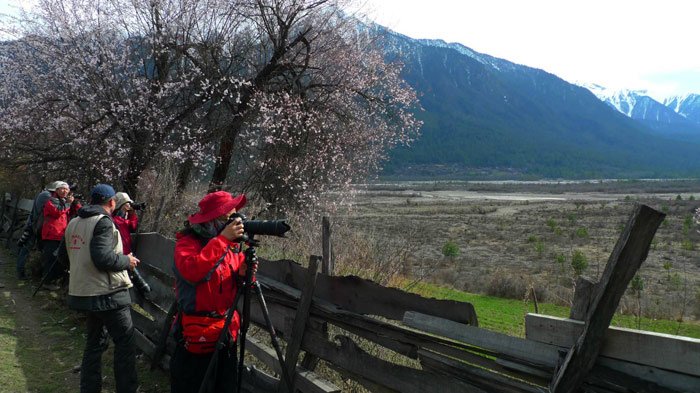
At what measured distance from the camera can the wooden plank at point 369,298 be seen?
3557mm

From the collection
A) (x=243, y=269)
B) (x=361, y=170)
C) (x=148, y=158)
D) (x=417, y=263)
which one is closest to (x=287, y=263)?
(x=243, y=269)

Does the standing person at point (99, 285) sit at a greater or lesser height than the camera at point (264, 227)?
lesser

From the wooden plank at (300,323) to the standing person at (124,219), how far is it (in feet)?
10.6

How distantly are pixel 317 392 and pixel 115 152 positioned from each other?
9.98 meters

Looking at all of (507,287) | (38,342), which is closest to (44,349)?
(38,342)

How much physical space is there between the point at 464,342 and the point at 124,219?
16.8 feet

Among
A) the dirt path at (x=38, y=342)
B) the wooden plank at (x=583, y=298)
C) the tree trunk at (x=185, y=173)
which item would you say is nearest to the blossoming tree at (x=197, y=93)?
the tree trunk at (x=185, y=173)

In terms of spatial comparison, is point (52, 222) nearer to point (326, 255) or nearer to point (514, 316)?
point (326, 255)

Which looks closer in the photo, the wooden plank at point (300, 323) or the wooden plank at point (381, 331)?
the wooden plank at point (381, 331)

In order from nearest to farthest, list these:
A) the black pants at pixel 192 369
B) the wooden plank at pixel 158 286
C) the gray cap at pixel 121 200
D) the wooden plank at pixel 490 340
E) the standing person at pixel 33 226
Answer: the wooden plank at pixel 490 340, the black pants at pixel 192 369, the wooden plank at pixel 158 286, the gray cap at pixel 121 200, the standing person at pixel 33 226

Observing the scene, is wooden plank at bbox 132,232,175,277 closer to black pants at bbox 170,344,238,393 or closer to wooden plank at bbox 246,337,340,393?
wooden plank at bbox 246,337,340,393

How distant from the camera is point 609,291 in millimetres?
2723

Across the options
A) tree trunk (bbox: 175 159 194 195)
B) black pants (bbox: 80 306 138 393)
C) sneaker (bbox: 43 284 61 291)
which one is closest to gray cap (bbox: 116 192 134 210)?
black pants (bbox: 80 306 138 393)

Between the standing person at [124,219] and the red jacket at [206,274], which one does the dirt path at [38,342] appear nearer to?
the standing person at [124,219]
